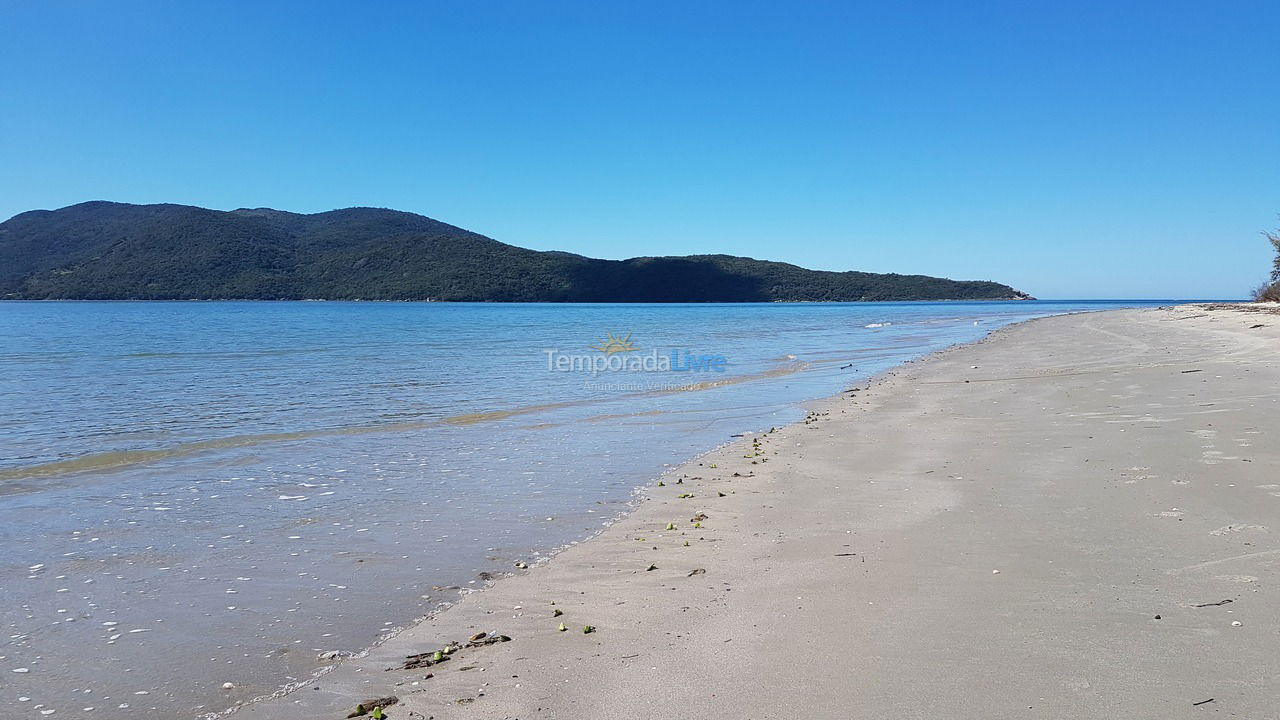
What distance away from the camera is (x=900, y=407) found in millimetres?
13109

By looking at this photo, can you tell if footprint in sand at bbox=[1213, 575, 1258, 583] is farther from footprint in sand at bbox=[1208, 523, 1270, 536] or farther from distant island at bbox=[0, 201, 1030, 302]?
distant island at bbox=[0, 201, 1030, 302]

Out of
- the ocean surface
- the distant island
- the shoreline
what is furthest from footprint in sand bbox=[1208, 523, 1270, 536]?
the distant island

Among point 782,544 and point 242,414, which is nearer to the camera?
point 782,544

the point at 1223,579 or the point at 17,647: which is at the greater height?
the point at 1223,579

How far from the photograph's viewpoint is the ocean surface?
13.7 feet

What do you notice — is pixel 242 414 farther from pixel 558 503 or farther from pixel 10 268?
pixel 10 268

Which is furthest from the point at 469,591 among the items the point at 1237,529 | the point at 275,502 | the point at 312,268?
the point at 312,268

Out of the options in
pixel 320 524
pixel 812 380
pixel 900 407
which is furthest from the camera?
pixel 812 380

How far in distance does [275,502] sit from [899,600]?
597 centimetres

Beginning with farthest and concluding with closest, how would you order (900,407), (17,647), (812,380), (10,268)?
(10,268) → (812,380) → (900,407) → (17,647)

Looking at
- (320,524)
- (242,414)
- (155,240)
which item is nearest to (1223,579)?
(320,524)

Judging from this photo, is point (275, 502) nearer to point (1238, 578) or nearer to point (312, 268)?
point (1238, 578)

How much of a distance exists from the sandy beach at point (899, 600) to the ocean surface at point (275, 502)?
0.58m

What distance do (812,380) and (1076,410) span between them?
8.29m
